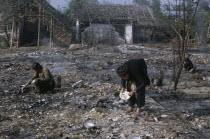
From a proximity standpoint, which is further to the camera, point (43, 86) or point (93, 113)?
point (43, 86)

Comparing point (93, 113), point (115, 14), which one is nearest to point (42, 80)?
point (93, 113)

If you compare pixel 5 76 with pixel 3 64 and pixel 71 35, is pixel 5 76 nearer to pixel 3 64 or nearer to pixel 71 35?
pixel 3 64

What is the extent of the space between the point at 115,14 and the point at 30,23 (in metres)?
7.74

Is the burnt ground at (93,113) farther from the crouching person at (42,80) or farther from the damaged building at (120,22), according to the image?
the damaged building at (120,22)

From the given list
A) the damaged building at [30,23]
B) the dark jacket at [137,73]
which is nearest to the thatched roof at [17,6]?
the damaged building at [30,23]

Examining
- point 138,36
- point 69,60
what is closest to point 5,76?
point 69,60

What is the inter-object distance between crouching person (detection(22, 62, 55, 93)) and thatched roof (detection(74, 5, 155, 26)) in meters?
17.9

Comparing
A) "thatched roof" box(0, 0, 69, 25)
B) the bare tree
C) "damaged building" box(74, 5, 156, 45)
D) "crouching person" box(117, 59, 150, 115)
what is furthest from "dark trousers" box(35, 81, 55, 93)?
"damaged building" box(74, 5, 156, 45)

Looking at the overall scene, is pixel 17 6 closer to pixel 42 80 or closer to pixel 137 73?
pixel 42 80

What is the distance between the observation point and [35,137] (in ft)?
15.2

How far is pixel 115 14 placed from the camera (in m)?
26.5

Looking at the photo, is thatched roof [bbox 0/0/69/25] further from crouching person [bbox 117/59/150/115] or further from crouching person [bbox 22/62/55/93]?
crouching person [bbox 117/59/150/115]

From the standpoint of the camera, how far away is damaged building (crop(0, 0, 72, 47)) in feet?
70.5

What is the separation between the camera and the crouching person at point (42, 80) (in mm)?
7355
